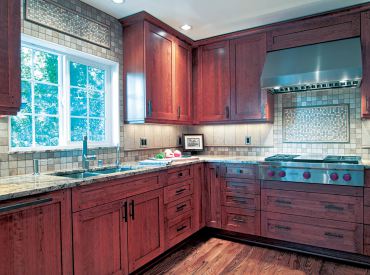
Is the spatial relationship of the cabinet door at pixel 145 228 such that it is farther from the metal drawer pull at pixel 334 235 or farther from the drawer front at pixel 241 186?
the metal drawer pull at pixel 334 235

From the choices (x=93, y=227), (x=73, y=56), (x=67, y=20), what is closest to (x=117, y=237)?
(x=93, y=227)

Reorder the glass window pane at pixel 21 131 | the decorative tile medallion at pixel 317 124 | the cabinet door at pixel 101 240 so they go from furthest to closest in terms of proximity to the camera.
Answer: the decorative tile medallion at pixel 317 124 → the glass window pane at pixel 21 131 → the cabinet door at pixel 101 240

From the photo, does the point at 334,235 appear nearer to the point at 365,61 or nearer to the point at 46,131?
the point at 365,61

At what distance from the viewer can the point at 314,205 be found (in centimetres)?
262

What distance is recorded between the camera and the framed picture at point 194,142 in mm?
3840

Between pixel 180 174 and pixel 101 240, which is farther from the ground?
pixel 180 174

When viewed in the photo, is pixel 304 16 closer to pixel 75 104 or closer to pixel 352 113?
pixel 352 113

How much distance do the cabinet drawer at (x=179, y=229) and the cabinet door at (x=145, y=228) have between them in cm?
14

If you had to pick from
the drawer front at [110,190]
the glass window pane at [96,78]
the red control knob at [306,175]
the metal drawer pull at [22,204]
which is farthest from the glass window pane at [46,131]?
the red control knob at [306,175]

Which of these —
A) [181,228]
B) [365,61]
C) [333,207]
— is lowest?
[181,228]

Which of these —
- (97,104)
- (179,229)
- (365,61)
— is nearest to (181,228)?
(179,229)

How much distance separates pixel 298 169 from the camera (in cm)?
267

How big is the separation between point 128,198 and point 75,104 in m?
1.09

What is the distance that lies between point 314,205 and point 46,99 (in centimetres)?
265
